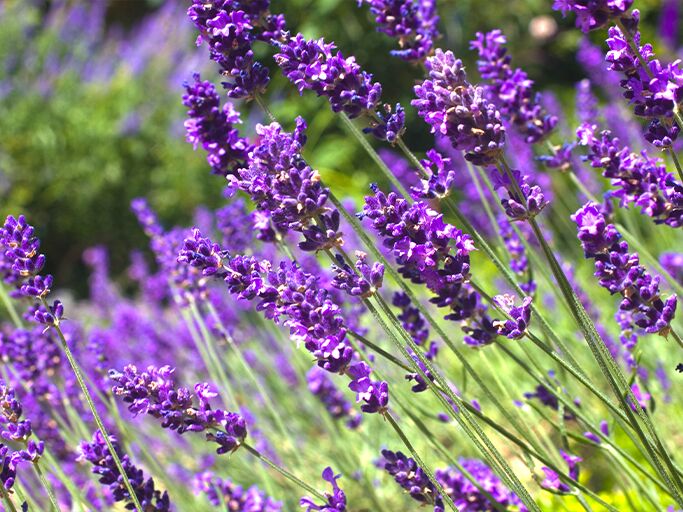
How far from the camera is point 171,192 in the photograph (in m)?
7.23

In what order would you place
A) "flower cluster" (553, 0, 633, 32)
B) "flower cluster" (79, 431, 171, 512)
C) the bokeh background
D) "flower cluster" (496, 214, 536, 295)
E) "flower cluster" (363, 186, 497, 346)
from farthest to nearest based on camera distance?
the bokeh background
"flower cluster" (496, 214, 536, 295)
"flower cluster" (79, 431, 171, 512)
"flower cluster" (363, 186, 497, 346)
"flower cluster" (553, 0, 633, 32)

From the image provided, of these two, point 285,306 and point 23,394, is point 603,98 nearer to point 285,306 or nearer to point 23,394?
point 23,394

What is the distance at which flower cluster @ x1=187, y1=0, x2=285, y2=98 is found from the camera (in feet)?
4.91

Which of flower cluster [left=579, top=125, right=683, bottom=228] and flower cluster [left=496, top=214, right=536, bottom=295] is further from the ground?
flower cluster [left=496, top=214, right=536, bottom=295]

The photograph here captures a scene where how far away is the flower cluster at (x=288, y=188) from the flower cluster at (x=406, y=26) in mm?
540

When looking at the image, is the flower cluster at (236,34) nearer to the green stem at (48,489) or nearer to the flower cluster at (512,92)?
the flower cluster at (512,92)

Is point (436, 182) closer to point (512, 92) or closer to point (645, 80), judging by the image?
point (645, 80)

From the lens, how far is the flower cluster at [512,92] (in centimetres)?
198

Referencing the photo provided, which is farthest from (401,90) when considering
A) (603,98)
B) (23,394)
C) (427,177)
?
(427,177)

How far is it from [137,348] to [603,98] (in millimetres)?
4963

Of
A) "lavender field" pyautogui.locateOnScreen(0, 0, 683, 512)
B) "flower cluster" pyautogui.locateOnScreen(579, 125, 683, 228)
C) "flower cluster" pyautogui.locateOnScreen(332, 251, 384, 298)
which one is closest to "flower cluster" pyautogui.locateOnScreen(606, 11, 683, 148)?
"lavender field" pyautogui.locateOnScreen(0, 0, 683, 512)

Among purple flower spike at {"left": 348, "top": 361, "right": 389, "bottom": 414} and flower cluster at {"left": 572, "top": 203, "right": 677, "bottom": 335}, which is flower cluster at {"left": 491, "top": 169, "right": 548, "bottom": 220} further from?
purple flower spike at {"left": 348, "top": 361, "right": 389, "bottom": 414}

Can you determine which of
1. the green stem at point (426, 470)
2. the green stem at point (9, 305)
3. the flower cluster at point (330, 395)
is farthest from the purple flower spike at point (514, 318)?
the green stem at point (9, 305)

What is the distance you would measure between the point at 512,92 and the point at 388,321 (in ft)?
3.86
